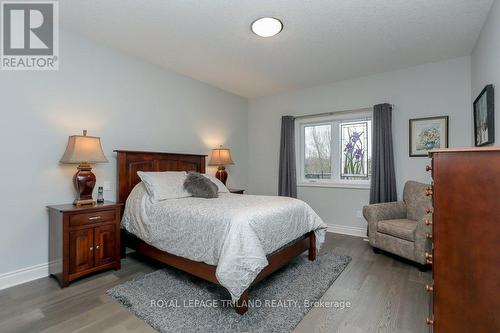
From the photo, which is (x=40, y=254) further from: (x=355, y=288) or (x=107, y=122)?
(x=355, y=288)

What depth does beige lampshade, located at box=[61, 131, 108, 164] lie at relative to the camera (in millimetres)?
2506

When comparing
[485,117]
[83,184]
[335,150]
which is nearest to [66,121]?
[83,184]

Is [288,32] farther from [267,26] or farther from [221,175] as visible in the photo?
[221,175]

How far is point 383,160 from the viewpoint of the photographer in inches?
145

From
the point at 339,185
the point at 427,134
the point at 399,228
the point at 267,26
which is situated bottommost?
the point at 399,228

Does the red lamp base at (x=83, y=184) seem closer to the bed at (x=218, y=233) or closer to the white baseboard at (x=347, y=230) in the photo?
the bed at (x=218, y=233)

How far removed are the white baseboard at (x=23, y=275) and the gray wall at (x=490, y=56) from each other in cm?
441

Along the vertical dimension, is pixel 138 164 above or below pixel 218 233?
above

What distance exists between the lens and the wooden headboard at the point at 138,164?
310 centimetres

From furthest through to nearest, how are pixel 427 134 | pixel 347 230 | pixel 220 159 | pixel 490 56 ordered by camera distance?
pixel 220 159, pixel 347 230, pixel 427 134, pixel 490 56

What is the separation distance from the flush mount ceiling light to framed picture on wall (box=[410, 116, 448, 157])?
242cm

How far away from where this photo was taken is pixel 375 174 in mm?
3760

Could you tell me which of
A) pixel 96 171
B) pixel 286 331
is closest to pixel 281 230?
pixel 286 331

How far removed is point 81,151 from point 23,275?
1.31 meters
